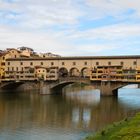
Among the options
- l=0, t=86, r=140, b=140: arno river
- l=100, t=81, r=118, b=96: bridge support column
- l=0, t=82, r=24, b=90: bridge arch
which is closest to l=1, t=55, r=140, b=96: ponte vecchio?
l=100, t=81, r=118, b=96: bridge support column

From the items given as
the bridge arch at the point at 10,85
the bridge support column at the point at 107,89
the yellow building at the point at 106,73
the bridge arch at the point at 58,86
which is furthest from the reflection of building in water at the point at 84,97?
the bridge arch at the point at 10,85

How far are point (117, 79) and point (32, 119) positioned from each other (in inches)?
1241

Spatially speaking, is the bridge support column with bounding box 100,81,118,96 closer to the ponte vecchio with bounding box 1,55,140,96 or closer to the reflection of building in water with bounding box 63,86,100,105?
the ponte vecchio with bounding box 1,55,140,96

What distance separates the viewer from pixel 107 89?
66.7 m

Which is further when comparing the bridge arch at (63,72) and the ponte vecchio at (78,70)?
the bridge arch at (63,72)

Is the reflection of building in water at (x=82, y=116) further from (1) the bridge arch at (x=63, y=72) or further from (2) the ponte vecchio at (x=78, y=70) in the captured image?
(1) the bridge arch at (x=63, y=72)

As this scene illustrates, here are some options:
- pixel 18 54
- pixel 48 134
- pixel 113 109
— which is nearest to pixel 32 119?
pixel 48 134

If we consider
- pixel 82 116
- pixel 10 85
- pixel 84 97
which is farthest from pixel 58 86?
pixel 82 116

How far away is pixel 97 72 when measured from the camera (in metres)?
69.8

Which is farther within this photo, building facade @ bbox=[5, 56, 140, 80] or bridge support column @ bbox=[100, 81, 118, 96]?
building facade @ bbox=[5, 56, 140, 80]

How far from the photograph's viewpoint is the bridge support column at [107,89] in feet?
217

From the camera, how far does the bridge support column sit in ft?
217

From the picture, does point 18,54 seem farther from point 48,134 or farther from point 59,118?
point 48,134

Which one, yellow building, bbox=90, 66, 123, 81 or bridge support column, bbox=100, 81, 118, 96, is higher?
yellow building, bbox=90, 66, 123, 81
